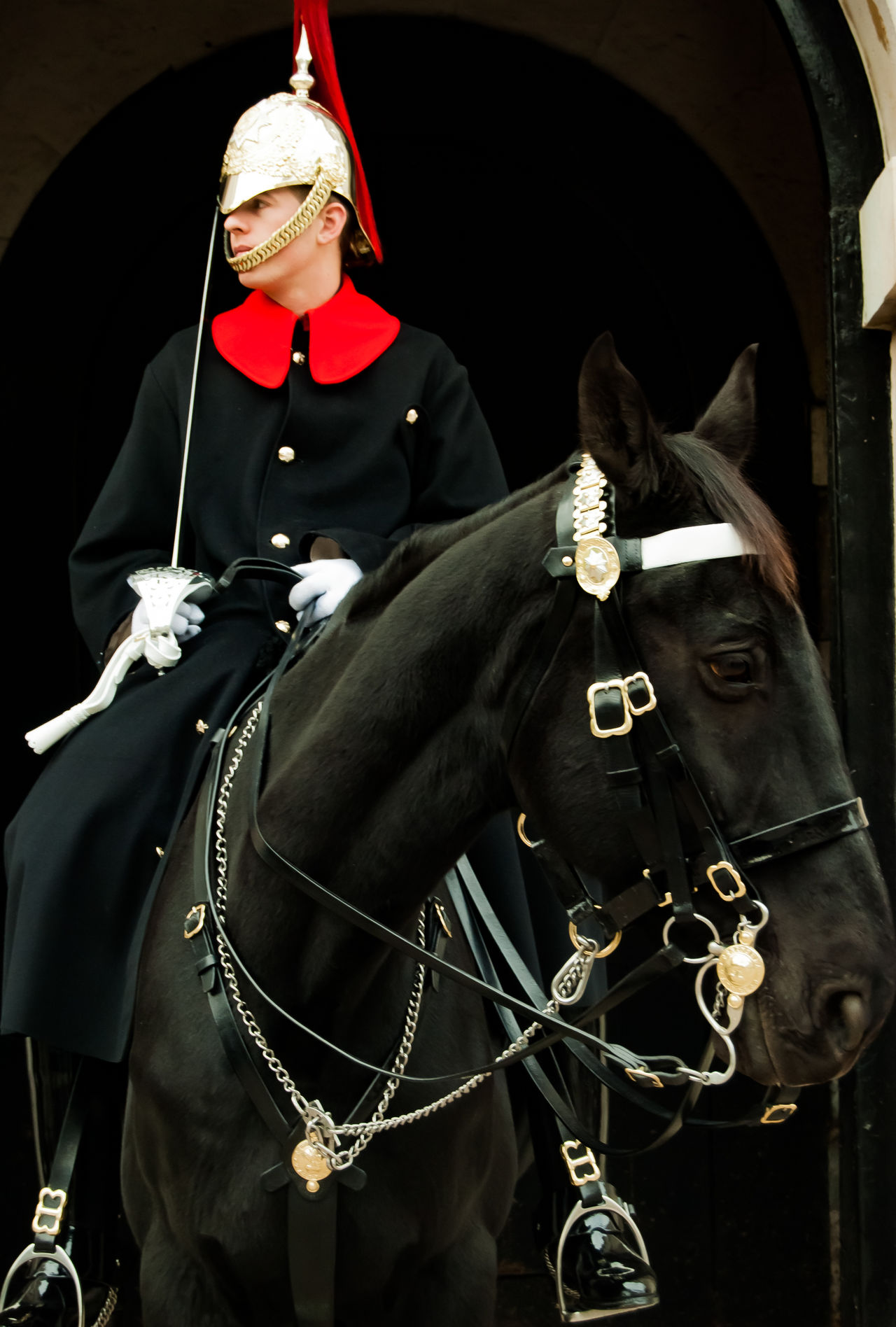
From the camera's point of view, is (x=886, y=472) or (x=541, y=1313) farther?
(x=541, y=1313)

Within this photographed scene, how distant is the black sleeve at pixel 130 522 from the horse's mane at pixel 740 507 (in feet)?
4.56

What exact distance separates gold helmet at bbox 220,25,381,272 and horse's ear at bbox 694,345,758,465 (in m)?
1.11

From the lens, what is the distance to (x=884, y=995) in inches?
69.1

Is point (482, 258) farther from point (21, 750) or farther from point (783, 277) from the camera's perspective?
point (21, 750)

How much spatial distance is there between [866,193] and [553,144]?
1784 mm

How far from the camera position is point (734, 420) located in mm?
2156

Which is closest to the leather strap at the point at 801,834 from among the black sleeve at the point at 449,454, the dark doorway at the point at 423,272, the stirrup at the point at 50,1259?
the black sleeve at the point at 449,454

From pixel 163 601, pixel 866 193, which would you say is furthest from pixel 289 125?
pixel 866 193

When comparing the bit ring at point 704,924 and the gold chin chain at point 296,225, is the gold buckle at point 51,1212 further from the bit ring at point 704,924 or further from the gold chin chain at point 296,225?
the gold chin chain at point 296,225

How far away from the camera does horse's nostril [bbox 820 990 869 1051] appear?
1733 mm

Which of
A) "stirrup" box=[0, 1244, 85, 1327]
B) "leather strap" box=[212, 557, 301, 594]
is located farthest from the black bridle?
"stirrup" box=[0, 1244, 85, 1327]

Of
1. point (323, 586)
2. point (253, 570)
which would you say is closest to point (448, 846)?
point (323, 586)

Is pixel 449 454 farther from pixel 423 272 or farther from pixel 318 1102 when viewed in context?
pixel 423 272

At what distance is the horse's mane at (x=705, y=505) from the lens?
5.94ft
